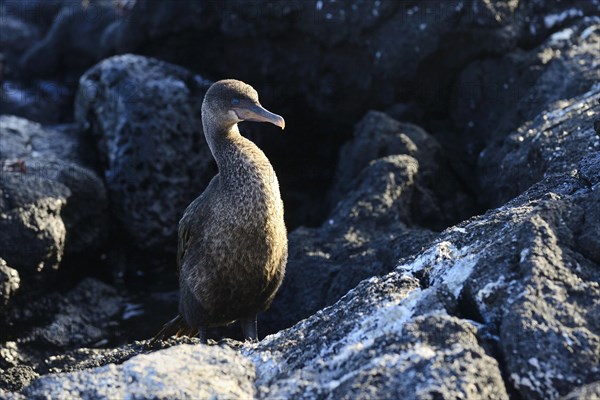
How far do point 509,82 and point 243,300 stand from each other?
3.57 m

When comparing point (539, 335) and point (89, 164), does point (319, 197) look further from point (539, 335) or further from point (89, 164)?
point (539, 335)

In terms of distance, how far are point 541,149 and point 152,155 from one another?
12.1 ft

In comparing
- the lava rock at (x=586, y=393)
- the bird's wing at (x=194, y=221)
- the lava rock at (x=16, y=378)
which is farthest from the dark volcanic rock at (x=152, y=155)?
the lava rock at (x=586, y=393)

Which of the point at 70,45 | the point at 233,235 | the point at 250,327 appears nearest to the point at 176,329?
the point at 250,327

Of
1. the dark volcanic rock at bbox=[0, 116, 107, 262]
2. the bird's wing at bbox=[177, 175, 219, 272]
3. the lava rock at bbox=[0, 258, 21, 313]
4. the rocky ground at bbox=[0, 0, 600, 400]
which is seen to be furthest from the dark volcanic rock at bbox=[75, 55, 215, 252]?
the bird's wing at bbox=[177, 175, 219, 272]

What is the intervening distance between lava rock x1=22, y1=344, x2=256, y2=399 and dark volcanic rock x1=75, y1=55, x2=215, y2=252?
4554 millimetres

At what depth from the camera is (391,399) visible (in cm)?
295

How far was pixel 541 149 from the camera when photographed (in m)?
5.83

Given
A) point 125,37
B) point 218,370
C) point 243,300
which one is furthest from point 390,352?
point 125,37

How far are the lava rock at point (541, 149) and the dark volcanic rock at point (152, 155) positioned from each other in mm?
2824

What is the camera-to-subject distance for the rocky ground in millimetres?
3193

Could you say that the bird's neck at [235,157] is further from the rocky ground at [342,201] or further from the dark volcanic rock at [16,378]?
the dark volcanic rock at [16,378]

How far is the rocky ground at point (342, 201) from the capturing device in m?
3.19

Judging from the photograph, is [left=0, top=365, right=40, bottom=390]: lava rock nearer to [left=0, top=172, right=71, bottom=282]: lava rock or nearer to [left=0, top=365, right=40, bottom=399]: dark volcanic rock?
[left=0, top=365, right=40, bottom=399]: dark volcanic rock
